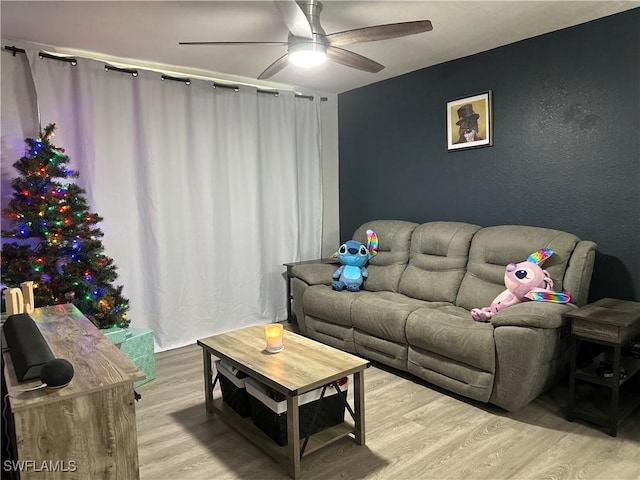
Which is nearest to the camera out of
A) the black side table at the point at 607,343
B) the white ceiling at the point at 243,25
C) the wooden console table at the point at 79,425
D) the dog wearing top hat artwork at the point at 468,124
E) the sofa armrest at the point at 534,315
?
the wooden console table at the point at 79,425

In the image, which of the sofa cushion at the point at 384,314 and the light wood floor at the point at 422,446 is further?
the sofa cushion at the point at 384,314

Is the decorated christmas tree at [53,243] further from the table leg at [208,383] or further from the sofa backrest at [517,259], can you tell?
the sofa backrest at [517,259]

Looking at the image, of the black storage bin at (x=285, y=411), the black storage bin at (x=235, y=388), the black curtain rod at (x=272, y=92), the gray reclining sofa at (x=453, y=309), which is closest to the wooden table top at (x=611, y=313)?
the gray reclining sofa at (x=453, y=309)

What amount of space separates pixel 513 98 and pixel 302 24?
185 centimetres

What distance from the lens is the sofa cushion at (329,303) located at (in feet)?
11.4

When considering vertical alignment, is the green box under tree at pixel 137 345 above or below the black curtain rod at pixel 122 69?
below

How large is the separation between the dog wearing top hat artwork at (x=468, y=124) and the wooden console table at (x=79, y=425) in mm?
3097

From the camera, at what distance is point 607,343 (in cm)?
233

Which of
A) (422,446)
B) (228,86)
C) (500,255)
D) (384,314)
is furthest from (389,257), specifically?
(228,86)

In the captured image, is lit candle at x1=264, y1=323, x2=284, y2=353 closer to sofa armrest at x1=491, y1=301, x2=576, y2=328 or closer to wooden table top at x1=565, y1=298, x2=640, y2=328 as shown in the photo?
sofa armrest at x1=491, y1=301, x2=576, y2=328

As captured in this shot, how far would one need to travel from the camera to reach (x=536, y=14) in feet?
9.11

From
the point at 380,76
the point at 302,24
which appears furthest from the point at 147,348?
the point at 380,76

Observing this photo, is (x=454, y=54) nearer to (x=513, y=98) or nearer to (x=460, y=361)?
(x=513, y=98)

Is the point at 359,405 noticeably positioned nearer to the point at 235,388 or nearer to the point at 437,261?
the point at 235,388
